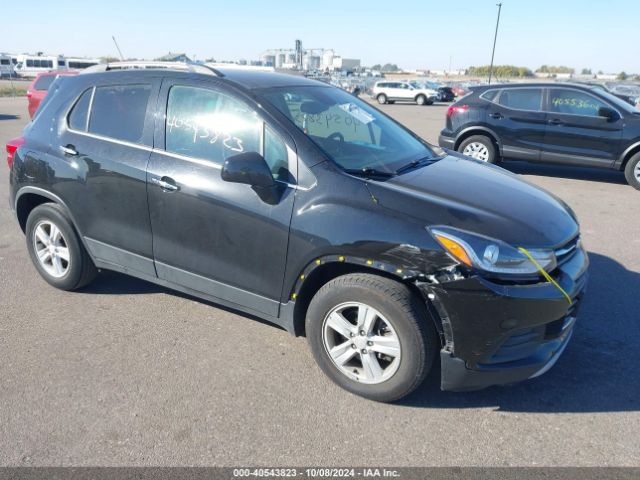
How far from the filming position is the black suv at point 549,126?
8.52m

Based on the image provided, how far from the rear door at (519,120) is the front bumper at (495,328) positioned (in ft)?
22.4

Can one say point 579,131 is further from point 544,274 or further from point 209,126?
point 209,126

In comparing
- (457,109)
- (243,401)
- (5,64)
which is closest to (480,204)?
(243,401)

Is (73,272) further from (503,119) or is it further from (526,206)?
(503,119)

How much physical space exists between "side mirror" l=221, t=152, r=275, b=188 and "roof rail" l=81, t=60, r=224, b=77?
895 millimetres

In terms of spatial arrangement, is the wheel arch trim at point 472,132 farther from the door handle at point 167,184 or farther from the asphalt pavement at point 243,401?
the door handle at point 167,184

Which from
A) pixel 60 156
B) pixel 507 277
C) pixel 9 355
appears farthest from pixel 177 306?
pixel 507 277

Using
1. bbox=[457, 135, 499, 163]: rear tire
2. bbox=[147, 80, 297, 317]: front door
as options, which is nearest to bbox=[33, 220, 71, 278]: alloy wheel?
bbox=[147, 80, 297, 317]: front door

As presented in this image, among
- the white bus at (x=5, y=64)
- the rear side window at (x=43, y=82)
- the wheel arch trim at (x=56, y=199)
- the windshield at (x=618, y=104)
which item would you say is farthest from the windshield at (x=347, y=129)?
the white bus at (x=5, y=64)

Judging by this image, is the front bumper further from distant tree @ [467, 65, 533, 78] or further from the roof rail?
distant tree @ [467, 65, 533, 78]

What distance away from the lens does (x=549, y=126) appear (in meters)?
8.91

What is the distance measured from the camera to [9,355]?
3541 mm

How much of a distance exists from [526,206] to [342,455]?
1832 mm

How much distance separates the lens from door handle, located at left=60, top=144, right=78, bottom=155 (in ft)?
13.2
